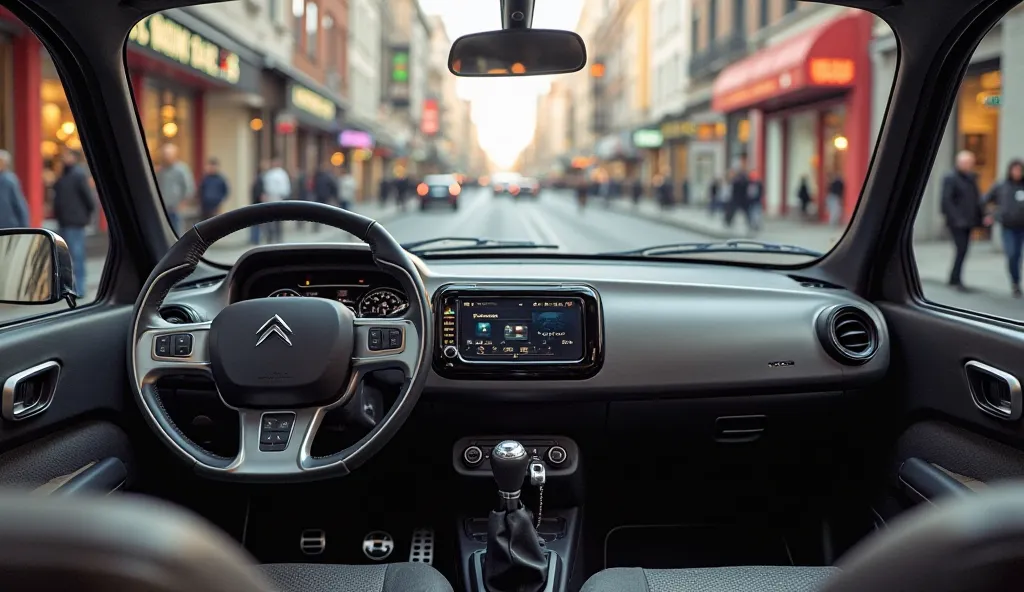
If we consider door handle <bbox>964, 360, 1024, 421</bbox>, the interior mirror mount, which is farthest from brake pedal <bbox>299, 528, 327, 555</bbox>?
door handle <bbox>964, 360, 1024, 421</bbox>

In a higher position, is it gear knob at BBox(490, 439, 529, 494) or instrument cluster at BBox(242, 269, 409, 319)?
instrument cluster at BBox(242, 269, 409, 319)

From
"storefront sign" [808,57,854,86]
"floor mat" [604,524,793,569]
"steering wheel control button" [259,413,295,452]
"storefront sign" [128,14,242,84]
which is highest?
"storefront sign" [808,57,854,86]

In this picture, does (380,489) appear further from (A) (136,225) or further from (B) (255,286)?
(A) (136,225)

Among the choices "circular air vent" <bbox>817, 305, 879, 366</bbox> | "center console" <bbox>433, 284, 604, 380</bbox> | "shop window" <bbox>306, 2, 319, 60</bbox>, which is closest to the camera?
"center console" <bbox>433, 284, 604, 380</bbox>

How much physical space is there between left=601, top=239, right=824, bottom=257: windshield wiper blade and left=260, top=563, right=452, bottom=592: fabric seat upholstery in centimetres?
182

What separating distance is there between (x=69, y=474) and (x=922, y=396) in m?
2.70

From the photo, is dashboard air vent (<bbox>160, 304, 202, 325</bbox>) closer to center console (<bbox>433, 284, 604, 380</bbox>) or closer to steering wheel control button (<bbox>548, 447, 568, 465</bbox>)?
center console (<bbox>433, 284, 604, 380</bbox>)

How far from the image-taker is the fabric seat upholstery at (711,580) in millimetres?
2709

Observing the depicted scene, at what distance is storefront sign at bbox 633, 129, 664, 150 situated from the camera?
4588 cm

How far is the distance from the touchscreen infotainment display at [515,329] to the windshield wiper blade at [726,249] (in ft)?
2.76

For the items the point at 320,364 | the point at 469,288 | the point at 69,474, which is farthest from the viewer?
the point at 469,288

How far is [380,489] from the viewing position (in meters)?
3.65

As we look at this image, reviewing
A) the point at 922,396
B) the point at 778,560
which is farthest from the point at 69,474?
the point at 922,396

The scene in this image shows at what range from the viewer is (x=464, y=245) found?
13.4ft
